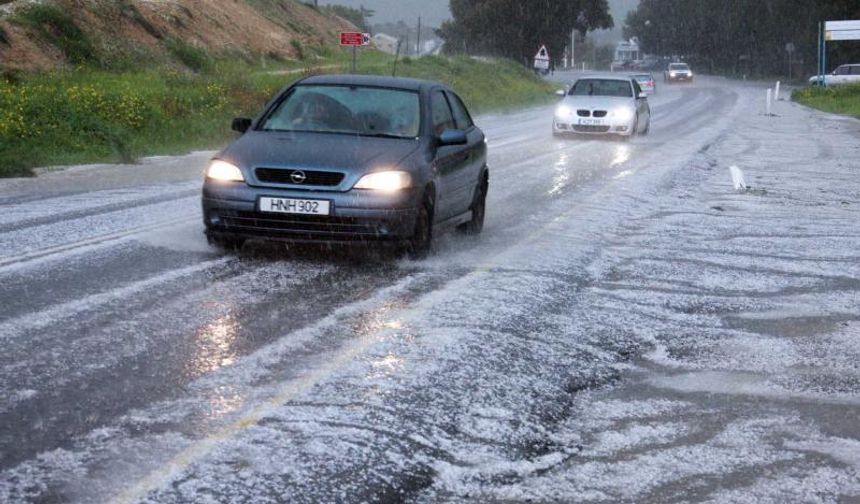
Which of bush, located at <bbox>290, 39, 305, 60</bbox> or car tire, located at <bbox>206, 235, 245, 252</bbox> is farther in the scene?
bush, located at <bbox>290, 39, 305, 60</bbox>

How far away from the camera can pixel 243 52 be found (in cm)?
5234

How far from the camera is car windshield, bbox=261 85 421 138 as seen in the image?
970cm

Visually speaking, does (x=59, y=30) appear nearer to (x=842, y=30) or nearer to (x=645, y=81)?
(x=645, y=81)

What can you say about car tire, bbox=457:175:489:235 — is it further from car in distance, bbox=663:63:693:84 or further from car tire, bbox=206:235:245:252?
car in distance, bbox=663:63:693:84

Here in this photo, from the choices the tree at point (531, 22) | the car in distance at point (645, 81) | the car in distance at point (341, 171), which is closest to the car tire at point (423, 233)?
the car in distance at point (341, 171)

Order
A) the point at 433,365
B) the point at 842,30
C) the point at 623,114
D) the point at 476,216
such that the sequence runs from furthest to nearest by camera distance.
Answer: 1. the point at 842,30
2. the point at 623,114
3. the point at 476,216
4. the point at 433,365

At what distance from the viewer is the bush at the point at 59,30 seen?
119 feet

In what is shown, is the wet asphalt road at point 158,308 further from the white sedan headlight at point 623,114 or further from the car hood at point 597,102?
the car hood at point 597,102

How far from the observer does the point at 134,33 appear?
4322 centimetres

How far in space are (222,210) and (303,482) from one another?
16.1ft

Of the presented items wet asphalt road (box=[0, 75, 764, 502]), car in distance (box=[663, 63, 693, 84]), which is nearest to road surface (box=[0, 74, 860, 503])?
wet asphalt road (box=[0, 75, 764, 502])

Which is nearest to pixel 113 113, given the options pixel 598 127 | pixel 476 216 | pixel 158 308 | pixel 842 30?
pixel 598 127

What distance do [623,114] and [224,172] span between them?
18128 millimetres

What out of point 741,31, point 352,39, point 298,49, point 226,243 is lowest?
point 226,243
